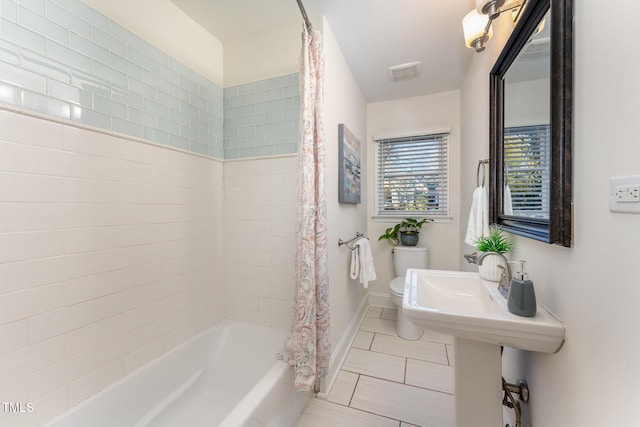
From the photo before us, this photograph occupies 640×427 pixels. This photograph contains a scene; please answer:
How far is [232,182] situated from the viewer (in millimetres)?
1903

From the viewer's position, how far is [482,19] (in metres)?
1.22

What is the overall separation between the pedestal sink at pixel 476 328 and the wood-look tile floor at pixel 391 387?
1.61ft

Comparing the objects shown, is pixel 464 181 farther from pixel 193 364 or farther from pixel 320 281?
pixel 193 364

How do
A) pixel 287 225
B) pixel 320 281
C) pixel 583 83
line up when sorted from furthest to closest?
pixel 287 225 < pixel 320 281 < pixel 583 83

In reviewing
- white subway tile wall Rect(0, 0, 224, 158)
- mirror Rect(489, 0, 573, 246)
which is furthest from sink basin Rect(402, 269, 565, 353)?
white subway tile wall Rect(0, 0, 224, 158)

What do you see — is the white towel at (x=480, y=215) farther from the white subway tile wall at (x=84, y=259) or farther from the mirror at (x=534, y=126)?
the white subway tile wall at (x=84, y=259)

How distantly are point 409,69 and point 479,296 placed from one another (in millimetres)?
1968

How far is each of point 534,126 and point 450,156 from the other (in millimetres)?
1727

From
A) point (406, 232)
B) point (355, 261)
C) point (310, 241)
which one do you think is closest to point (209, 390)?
point (310, 241)

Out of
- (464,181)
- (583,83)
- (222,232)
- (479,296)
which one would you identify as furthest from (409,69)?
(222,232)

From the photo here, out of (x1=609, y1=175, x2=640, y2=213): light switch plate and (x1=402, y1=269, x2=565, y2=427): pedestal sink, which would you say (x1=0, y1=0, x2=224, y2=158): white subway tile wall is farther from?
(x1=609, y1=175, x2=640, y2=213): light switch plate

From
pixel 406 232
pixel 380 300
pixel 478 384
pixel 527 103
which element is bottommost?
pixel 380 300

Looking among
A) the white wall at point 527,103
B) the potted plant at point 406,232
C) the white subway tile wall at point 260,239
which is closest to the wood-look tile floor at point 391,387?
the white subway tile wall at point 260,239

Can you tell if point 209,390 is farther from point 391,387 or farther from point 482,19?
point 482,19
